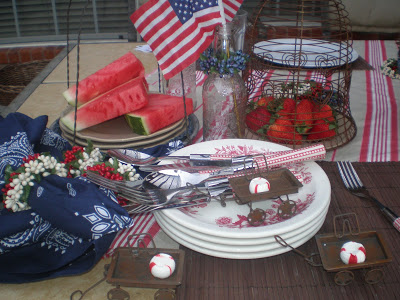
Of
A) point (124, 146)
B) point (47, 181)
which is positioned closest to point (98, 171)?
point (47, 181)

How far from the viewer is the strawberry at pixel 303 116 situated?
3.98ft

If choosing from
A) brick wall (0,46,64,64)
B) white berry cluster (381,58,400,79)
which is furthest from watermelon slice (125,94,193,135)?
brick wall (0,46,64,64)

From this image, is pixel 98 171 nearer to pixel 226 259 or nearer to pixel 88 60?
pixel 226 259

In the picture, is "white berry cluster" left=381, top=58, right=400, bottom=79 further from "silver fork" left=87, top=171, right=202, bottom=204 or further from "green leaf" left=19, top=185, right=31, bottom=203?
"green leaf" left=19, top=185, right=31, bottom=203

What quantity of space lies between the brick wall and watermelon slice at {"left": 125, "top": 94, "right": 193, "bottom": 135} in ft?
5.10

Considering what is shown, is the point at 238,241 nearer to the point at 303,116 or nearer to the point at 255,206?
the point at 255,206

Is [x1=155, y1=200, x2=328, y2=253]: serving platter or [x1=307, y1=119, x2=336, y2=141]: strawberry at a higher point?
[x1=155, y1=200, x2=328, y2=253]: serving platter

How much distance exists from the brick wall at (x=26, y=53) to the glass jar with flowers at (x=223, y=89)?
1.67 meters

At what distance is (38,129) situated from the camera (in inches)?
42.4

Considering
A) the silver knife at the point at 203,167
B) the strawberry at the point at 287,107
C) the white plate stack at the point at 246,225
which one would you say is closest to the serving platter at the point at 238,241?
the white plate stack at the point at 246,225

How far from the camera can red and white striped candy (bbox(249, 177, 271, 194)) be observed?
32.0 inches

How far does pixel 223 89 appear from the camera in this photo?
3.95 feet

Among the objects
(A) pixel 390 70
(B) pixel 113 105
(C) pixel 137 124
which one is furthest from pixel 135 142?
(A) pixel 390 70

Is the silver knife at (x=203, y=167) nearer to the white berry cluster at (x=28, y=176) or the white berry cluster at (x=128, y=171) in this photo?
the white berry cluster at (x=128, y=171)
